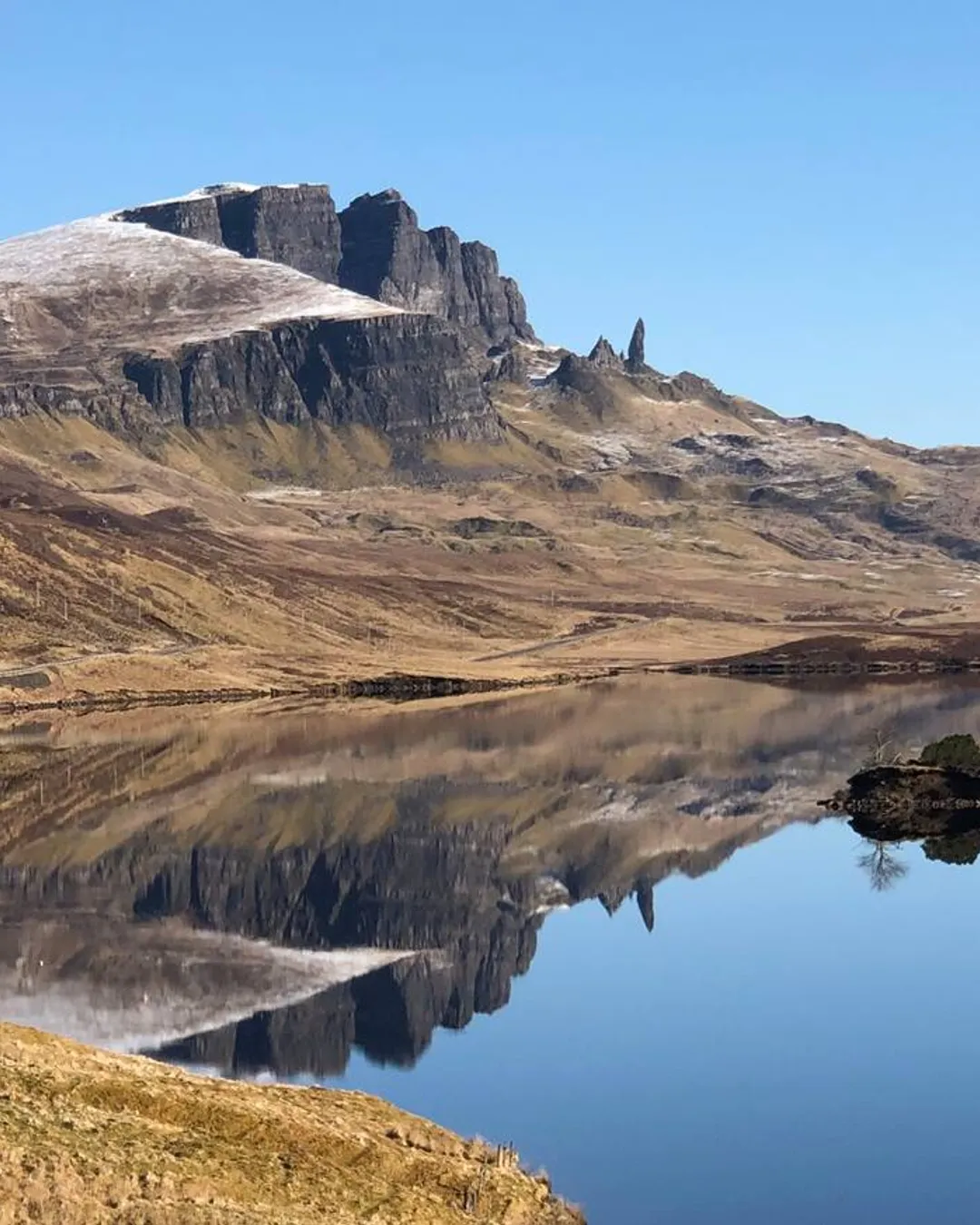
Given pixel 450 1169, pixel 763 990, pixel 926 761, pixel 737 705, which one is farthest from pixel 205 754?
pixel 450 1169

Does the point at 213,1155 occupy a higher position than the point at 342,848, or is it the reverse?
the point at 213,1155

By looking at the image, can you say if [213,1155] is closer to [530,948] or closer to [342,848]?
[530,948]

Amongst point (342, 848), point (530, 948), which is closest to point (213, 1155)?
point (530, 948)

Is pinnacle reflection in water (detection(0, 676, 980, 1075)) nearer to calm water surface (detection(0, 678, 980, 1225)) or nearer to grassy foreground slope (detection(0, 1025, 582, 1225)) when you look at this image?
calm water surface (detection(0, 678, 980, 1225))

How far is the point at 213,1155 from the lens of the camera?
39312 millimetres

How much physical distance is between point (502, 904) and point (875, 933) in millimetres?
19305

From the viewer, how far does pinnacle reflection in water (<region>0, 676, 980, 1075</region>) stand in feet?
232

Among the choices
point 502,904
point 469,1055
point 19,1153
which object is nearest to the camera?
point 19,1153

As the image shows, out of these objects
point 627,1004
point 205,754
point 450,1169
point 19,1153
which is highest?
point 19,1153

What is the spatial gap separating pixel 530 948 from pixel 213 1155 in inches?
1800

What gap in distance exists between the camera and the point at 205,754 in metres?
146

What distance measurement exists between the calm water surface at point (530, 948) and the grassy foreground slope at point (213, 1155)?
459cm

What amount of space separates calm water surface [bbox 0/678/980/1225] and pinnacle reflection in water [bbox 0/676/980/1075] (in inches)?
12.1

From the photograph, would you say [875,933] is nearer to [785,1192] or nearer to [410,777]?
[785,1192]
